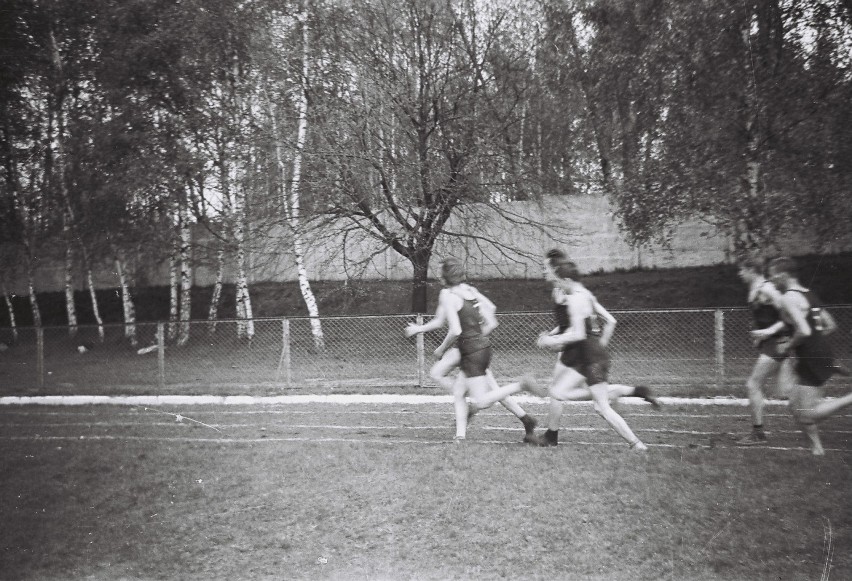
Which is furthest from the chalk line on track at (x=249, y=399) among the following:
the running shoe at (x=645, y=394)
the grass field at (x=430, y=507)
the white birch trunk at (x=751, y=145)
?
the white birch trunk at (x=751, y=145)

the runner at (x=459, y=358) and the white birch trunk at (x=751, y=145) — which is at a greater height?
the white birch trunk at (x=751, y=145)

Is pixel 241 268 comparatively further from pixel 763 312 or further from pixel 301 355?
pixel 763 312

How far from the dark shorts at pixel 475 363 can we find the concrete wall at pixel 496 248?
10097 millimetres

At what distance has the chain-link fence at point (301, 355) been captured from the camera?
44.1 ft

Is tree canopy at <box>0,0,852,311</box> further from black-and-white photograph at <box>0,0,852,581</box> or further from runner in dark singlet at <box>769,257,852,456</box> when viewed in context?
runner in dark singlet at <box>769,257,852,456</box>

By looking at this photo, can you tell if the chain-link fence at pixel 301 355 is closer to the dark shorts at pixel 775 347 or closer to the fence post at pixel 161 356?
the fence post at pixel 161 356

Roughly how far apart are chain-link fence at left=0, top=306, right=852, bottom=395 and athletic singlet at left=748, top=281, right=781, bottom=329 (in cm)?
540

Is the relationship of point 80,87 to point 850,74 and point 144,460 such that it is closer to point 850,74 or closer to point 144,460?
point 144,460

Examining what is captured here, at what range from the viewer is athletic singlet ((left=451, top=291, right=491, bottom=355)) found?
7383 millimetres

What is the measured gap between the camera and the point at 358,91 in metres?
16.4

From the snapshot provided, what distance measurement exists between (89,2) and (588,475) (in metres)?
13.6

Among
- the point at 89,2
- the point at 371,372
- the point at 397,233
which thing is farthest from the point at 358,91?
the point at 371,372

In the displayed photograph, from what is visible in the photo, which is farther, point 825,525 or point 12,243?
point 12,243

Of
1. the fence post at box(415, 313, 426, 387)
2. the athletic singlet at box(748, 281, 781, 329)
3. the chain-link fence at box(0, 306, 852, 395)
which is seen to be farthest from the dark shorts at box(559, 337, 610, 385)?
the fence post at box(415, 313, 426, 387)
